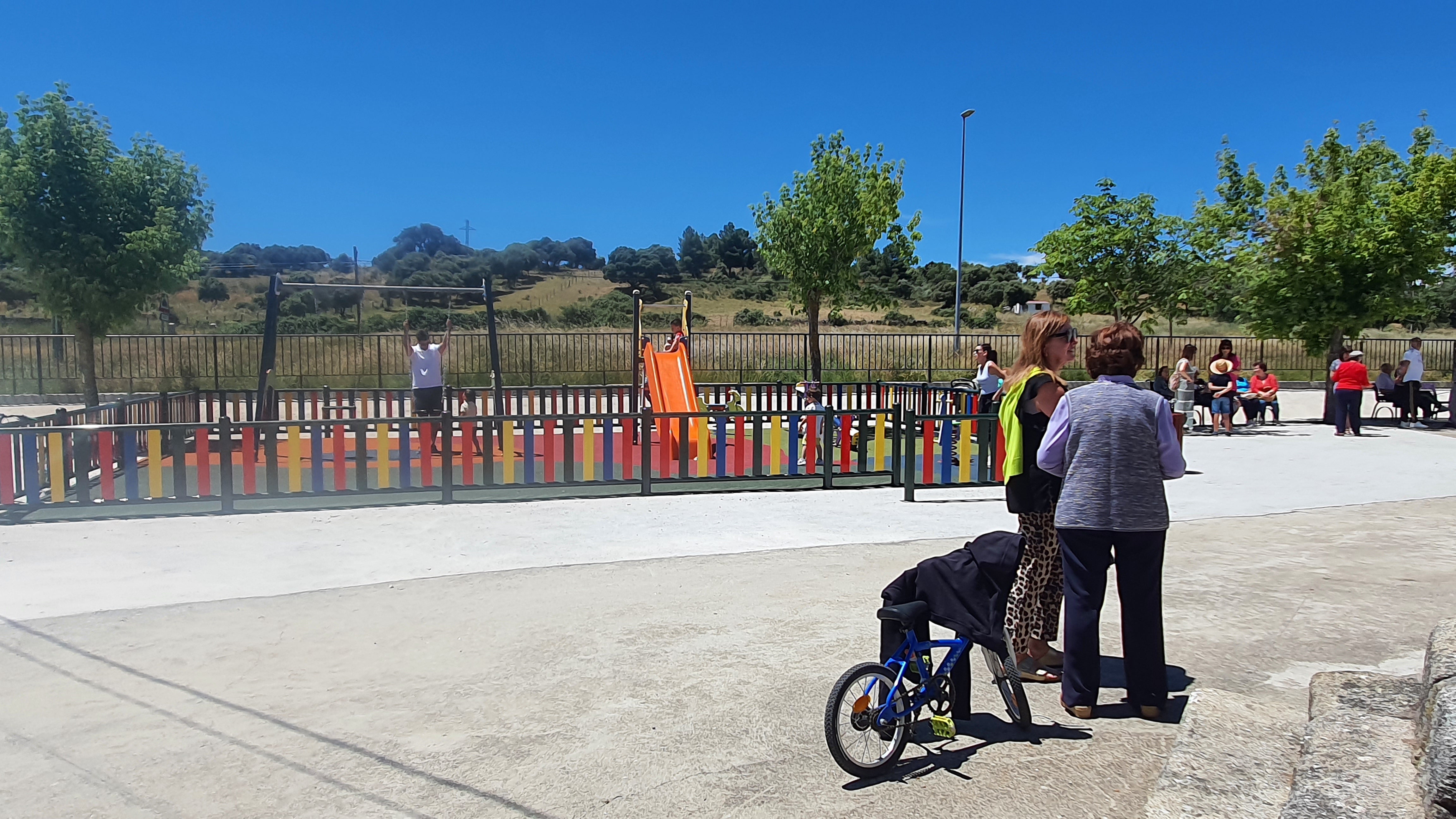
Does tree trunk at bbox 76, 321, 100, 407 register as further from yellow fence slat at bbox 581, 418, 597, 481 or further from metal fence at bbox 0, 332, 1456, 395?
yellow fence slat at bbox 581, 418, 597, 481

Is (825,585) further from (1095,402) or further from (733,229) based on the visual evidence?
(733,229)

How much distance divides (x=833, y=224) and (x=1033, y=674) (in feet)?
68.4

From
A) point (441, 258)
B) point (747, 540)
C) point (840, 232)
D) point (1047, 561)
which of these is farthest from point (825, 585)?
point (441, 258)

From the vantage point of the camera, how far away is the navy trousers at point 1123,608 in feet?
14.5

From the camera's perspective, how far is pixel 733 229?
85.9 meters

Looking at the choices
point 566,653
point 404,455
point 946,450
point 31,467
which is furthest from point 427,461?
point 946,450

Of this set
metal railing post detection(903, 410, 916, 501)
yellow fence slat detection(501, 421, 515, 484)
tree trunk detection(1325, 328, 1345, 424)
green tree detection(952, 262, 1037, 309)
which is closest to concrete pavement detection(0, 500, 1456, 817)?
metal railing post detection(903, 410, 916, 501)

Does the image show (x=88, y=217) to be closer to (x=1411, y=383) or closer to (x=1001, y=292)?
(x=1411, y=383)

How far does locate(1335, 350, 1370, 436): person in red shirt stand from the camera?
16984 millimetres

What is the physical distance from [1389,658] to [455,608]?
5.56 metres

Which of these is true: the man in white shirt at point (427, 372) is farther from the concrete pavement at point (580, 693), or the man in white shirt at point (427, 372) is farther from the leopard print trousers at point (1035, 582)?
the leopard print trousers at point (1035, 582)

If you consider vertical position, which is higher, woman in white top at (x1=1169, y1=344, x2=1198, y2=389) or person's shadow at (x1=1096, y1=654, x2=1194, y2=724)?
woman in white top at (x1=1169, y1=344, x2=1198, y2=389)

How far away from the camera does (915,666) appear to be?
4.10 m

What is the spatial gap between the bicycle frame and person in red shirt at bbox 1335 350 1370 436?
52.6 ft
